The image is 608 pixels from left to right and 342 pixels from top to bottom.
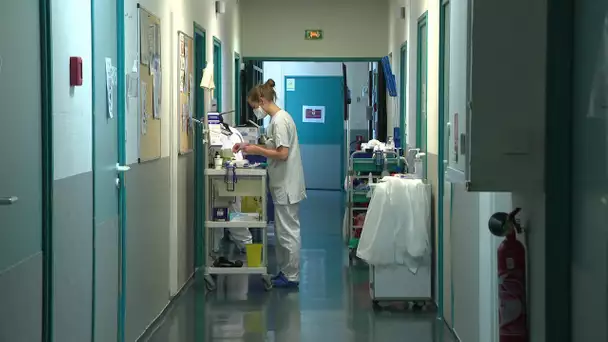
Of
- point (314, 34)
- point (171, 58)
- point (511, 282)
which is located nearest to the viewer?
point (511, 282)

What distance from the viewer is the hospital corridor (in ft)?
8.84

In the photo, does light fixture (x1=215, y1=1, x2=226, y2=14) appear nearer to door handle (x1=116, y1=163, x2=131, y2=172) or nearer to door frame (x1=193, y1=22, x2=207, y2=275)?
door frame (x1=193, y1=22, x2=207, y2=275)

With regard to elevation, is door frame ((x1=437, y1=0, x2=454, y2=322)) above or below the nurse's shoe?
above

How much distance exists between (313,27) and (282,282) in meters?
5.56

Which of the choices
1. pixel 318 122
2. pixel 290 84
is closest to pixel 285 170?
pixel 318 122

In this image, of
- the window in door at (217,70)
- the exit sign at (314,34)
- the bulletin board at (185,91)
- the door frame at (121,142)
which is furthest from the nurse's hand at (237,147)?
the exit sign at (314,34)

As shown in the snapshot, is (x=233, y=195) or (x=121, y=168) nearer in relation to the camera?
(x=121, y=168)

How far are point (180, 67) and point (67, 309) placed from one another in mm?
3529

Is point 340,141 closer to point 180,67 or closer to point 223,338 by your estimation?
point 180,67

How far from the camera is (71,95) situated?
3943mm

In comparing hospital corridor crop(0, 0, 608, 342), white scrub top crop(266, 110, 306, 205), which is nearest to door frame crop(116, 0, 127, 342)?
hospital corridor crop(0, 0, 608, 342)

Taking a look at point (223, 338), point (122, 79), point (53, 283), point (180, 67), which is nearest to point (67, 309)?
point (53, 283)
